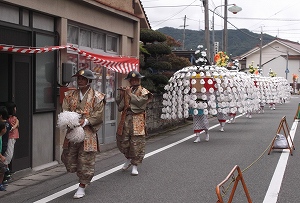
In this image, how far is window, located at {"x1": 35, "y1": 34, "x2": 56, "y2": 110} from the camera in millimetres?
9938

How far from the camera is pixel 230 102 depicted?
1510 cm

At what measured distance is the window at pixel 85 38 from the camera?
479 inches

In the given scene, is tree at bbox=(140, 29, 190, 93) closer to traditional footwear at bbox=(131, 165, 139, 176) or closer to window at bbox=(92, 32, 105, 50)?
window at bbox=(92, 32, 105, 50)

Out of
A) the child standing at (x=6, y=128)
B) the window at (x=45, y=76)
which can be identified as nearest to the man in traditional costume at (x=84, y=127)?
the child standing at (x=6, y=128)

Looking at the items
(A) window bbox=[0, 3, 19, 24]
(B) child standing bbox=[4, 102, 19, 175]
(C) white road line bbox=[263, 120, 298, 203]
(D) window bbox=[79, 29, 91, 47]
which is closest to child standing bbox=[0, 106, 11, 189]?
(B) child standing bbox=[4, 102, 19, 175]

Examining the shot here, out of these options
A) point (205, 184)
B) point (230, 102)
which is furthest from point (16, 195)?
point (230, 102)

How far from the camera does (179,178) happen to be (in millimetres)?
9055

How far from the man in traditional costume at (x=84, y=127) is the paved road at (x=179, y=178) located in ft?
1.32

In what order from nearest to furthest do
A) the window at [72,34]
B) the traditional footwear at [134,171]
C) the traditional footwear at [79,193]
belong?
the traditional footwear at [79,193], the traditional footwear at [134,171], the window at [72,34]

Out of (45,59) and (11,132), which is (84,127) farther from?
(45,59)

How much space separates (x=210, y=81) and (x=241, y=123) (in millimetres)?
7438

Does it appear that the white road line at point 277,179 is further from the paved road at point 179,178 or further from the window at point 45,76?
the window at point 45,76

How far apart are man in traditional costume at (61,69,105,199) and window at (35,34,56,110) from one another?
2.23 metres

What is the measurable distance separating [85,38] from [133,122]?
3626 millimetres
